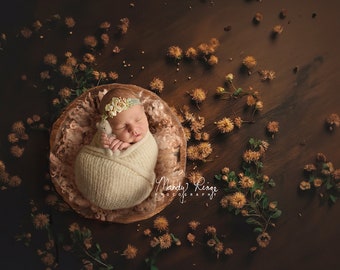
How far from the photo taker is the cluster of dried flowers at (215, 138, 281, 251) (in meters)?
1.54

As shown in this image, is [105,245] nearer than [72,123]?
No

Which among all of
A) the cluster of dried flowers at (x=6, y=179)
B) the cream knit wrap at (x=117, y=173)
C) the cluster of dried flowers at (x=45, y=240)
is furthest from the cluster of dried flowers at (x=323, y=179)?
the cluster of dried flowers at (x=6, y=179)

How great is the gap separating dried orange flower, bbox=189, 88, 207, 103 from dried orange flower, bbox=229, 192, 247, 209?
0.38 metres

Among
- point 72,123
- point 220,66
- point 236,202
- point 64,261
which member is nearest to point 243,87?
point 220,66

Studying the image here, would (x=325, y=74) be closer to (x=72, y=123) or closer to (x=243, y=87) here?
(x=243, y=87)

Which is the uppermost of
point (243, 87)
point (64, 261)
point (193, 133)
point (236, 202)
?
point (243, 87)

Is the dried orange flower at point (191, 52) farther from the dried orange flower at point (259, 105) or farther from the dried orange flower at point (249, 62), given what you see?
the dried orange flower at point (259, 105)

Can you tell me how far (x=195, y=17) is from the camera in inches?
62.8

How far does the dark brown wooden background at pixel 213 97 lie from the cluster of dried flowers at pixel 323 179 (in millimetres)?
25

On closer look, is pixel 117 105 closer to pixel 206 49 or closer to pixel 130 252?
pixel 206 49

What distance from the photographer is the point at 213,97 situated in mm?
1585

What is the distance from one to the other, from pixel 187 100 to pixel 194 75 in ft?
0.33

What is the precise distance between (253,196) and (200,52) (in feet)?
1.90

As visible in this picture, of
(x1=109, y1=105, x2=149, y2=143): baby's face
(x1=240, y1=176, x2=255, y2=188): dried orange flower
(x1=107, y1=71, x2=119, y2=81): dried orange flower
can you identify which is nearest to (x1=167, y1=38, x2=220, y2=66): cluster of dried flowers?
(x1=107, y1=71, x2=119, y2=81): dried orange flower
